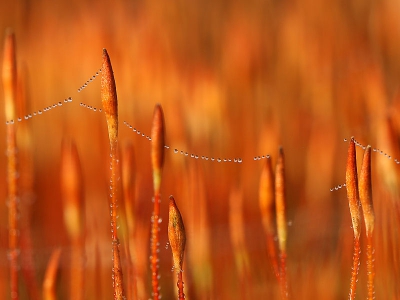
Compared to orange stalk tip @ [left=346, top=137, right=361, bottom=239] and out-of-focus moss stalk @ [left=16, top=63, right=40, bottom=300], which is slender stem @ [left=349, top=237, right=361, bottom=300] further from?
out-of-focus moss stalk @ [left=16, top=63, right=40, bottom=300]

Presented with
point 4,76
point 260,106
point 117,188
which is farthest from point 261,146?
point 4,76

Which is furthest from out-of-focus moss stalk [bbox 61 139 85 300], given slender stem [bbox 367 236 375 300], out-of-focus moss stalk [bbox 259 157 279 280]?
slender stem [bbox 367 236 375 300]

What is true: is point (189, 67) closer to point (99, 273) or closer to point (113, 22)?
point (113, 22)

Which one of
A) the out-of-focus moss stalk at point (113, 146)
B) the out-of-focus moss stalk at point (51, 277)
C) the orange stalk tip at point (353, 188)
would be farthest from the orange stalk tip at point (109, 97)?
the orange stalk tip at point (353, 188)

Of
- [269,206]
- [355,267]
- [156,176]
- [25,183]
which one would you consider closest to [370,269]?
[355,267]

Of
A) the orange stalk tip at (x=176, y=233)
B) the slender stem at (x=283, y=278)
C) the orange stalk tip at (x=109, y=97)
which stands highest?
the orange stalk tip at (x=109, y=97)

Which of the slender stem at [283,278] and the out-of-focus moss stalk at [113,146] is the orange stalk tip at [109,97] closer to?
the out-of-focus moss stalk at [113,146]

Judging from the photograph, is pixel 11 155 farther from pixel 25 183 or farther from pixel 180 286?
pixel 180 286
